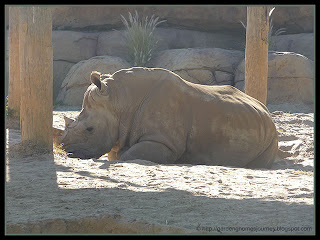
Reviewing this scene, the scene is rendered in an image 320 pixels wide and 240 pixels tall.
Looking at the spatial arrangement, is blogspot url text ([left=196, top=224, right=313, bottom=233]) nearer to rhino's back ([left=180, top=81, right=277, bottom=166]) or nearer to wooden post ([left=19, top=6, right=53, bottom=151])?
wooden post ([left=19, top=6, right=53, bottom=151])

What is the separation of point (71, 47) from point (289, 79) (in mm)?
6633

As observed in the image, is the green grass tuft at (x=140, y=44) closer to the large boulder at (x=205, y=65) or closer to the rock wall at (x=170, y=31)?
the rock wall at (x=170, y=31)

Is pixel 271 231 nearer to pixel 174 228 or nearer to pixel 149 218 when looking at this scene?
pixel 174 228

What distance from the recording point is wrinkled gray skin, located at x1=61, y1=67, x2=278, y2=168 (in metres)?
6.82

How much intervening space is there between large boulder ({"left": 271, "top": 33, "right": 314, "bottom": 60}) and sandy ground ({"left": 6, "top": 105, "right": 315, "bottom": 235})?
10.2 meters

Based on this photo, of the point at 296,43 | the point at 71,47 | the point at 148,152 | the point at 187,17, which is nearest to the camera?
the point at 148,152

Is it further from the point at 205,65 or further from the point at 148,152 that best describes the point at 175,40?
the point at 148,152

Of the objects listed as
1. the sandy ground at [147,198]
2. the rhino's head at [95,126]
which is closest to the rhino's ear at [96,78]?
the rhino's head at [95,126]

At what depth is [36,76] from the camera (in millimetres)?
6223

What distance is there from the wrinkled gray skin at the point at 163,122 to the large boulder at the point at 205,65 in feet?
22.7

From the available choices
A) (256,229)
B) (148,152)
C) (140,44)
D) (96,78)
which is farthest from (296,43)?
(256,229)

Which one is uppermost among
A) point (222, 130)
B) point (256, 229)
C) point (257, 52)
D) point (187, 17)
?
point (187, 17)

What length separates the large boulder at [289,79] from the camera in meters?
13.4

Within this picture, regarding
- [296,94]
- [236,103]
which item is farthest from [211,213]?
[296,94]
